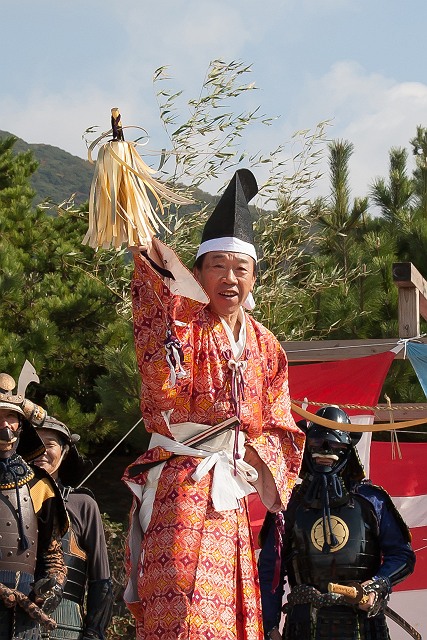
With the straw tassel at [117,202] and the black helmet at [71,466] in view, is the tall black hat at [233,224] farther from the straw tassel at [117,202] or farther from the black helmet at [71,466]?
the black helmet at [71,466]

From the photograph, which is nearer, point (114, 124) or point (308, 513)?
point (114, 124)

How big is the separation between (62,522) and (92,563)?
69 centimetres

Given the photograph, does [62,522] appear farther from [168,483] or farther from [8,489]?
[168,483]

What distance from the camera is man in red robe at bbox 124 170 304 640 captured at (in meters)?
3.79

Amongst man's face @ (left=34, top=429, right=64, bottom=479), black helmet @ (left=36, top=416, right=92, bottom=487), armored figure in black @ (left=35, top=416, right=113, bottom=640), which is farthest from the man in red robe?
black helmet @ (left=36, top=416, right=92, bottom=487)

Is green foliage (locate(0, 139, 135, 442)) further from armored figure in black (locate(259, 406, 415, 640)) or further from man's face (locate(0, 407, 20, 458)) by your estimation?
man's face (locate(0, 407, 20, 458))

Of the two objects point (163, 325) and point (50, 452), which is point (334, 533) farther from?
point (163, 325)

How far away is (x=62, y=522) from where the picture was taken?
4.57m

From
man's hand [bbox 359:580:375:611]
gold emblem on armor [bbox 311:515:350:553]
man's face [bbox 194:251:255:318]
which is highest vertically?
man's face [bbox 194:251:255:318]

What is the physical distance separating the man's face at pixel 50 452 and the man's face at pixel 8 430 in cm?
77

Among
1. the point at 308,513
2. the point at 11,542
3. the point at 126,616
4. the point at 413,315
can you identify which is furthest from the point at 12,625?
the point at 126,616

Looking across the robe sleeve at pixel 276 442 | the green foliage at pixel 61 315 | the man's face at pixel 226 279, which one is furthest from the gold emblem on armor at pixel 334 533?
the green foliage at pixel 61 315

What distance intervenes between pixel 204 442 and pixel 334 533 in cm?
129

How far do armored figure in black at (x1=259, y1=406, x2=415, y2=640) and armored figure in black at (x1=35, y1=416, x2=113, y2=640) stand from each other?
0.72 meters
